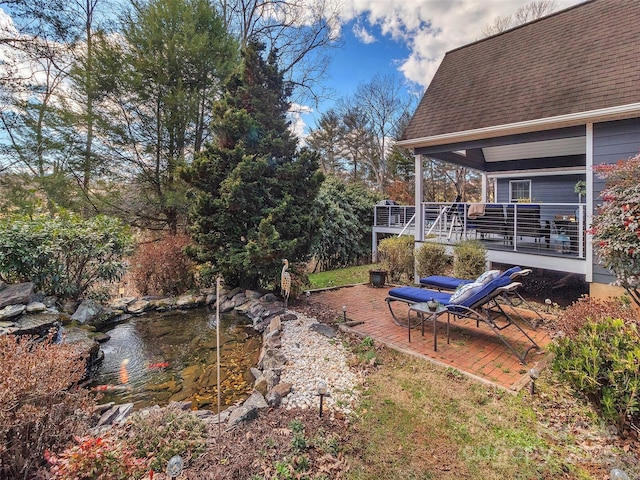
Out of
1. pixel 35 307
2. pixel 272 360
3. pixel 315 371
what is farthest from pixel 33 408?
pixel 35 307

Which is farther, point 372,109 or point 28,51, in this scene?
point 372,109

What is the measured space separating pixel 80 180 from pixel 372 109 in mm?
19829

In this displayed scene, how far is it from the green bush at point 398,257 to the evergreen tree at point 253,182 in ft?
8.11

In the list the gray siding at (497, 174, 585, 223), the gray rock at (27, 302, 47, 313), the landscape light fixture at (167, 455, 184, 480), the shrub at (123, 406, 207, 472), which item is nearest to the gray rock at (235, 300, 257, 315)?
the gray rock at (27, 302, 47, 313)

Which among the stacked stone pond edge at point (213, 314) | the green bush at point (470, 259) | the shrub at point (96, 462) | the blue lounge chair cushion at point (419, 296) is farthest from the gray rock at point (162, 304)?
the green bush at point (470, 259)

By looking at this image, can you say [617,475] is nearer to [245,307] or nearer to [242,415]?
[242,415]

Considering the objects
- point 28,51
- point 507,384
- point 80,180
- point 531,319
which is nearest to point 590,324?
point 507,384

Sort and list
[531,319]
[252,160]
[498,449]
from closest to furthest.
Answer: [498,449]
[531,319]
[252,160]

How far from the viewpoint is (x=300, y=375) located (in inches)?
152

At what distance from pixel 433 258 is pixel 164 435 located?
666 cm

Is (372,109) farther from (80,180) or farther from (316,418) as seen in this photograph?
(316,418)

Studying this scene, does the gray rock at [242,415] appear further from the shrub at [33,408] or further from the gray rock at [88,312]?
the gray rock at [88,312]

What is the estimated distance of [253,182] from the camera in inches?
266

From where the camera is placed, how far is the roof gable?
20.2 feet
